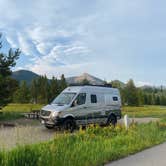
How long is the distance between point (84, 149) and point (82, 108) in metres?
9.68

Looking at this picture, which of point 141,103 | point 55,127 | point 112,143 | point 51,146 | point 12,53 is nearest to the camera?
point 51,146

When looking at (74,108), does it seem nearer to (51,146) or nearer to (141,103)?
(51,146)

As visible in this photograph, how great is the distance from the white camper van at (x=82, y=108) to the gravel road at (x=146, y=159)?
7.33 metres

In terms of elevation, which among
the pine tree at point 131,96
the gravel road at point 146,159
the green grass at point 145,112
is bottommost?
the gravel road at point 146,159

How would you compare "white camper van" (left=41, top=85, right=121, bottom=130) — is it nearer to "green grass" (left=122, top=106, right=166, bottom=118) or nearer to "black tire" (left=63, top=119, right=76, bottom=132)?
"black tire" (left=63, top=119, right=76, bottom=132)

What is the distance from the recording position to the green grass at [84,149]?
295 inches

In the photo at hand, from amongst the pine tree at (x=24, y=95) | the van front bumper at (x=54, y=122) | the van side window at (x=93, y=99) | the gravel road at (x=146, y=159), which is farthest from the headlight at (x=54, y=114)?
the pine tree at (x=24, y=95)

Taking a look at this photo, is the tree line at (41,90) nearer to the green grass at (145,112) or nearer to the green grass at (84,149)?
the green grass at (145,112)

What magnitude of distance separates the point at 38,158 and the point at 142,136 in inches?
268

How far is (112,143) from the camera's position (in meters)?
11.3

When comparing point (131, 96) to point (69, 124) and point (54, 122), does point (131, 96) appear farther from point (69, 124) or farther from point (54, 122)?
point (54, 122)

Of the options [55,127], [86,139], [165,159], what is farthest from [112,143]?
[55,127]

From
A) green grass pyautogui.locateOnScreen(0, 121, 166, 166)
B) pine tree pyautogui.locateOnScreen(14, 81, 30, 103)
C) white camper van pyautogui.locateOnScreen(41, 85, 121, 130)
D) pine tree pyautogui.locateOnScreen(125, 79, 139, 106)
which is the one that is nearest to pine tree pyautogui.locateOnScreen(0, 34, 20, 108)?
white camper van pyautogui.locateOnScreen(41, 85, 121, 130)

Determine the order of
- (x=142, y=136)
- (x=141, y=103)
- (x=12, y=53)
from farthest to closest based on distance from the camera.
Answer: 1. (x=141, y=103)
2. (x=12, y=53)
3. (x=142, y=136)
